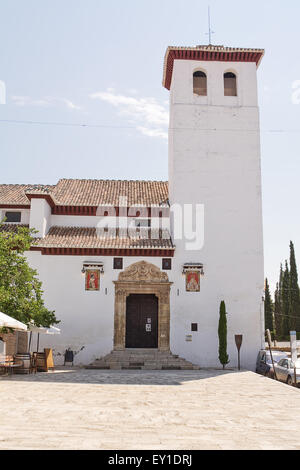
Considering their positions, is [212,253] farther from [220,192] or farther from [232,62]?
[232,62]

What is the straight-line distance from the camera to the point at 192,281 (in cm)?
2423

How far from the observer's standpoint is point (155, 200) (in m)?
27.8

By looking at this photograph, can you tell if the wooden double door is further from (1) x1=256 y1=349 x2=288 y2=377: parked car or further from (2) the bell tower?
(1) x1=256 y1=349 x2=288 y2=377: parked car

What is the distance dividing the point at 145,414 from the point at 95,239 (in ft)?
52.5

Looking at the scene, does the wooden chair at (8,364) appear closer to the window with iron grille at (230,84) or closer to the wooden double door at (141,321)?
the wooden double door at (141,321)

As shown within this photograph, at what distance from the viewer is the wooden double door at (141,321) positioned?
78.7 ft

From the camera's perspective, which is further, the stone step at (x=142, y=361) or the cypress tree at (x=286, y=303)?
the cypress tree at (x=286, y=303)

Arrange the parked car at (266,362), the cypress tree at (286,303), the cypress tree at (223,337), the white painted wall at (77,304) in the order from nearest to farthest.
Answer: the parked car at (266,362) → the cypress tree at (223,337) → the white painted wall at (77,304) → the cypress tree at (286,303)

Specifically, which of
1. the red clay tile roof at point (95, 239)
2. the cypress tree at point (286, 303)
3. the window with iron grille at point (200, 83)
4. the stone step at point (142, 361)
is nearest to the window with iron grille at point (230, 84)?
the window with iron grille at point (200, 83)

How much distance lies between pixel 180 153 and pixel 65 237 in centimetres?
807

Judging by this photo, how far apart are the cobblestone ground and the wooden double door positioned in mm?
7511

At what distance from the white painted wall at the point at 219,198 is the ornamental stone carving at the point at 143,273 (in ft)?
3.12

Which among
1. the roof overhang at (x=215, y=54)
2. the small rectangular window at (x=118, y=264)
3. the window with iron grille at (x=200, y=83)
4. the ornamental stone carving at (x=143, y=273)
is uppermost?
the roof overhang at (x=215, y=54)

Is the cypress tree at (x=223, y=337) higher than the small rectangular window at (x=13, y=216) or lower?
lower
